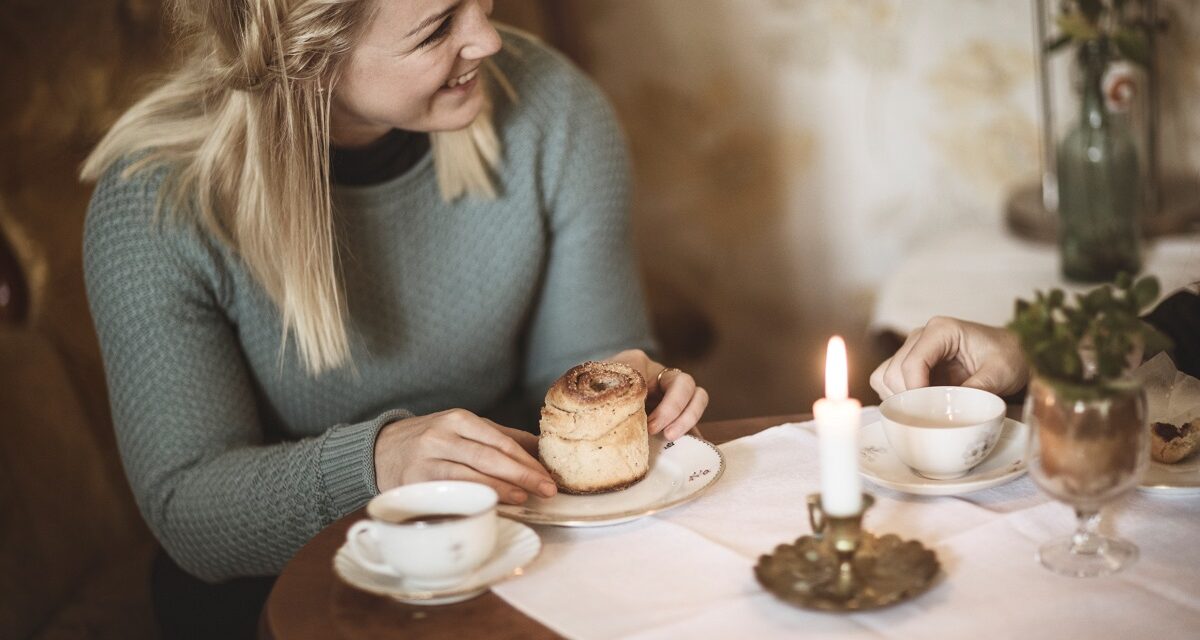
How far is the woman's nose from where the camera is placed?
1.34m

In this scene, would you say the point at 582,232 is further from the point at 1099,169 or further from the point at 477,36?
the point at 1099,169

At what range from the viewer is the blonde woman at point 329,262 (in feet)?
4.00

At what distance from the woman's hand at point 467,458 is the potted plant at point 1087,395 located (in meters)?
0.42

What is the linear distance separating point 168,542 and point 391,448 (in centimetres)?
36

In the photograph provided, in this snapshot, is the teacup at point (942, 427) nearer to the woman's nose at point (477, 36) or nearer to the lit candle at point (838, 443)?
the lit candle at point (838, 443)

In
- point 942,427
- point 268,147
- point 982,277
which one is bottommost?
point 982,277

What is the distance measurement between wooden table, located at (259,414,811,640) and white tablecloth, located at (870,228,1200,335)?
3.70 feet

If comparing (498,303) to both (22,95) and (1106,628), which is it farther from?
(1106,628)

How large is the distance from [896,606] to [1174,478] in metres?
0.31

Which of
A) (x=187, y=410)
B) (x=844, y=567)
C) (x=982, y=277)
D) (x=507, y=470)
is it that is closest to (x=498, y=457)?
(x=507, y=470)

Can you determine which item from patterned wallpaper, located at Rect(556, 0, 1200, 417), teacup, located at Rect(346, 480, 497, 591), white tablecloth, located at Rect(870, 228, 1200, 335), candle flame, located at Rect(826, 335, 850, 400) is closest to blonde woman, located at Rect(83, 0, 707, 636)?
teacup, located at Rect(346, 480, 497, 591)

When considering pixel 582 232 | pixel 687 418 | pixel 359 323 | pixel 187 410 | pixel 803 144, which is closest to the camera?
pixel 687 418

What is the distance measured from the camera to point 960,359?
1.17 m

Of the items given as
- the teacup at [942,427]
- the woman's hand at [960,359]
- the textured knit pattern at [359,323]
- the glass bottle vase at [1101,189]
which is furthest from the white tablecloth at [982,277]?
the teacup at [942,427]
